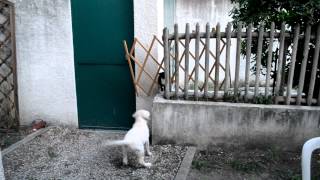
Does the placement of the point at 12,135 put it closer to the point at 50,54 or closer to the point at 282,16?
the point at 50,54

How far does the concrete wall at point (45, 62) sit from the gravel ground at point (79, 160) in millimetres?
634

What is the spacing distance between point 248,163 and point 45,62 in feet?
12.8

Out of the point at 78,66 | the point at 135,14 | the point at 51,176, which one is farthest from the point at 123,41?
the point at 51,176

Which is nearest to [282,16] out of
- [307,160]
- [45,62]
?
[307,160]

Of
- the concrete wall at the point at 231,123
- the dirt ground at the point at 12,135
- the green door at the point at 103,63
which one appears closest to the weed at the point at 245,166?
the concrete wall at the point at 231,123

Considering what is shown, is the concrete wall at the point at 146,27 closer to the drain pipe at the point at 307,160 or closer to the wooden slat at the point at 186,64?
the wooden slat at the point at 186,64

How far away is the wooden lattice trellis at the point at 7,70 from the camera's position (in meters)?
6.23

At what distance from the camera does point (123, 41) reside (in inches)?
239

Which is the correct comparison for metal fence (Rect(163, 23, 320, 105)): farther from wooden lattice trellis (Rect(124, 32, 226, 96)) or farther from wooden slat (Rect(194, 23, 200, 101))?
wooden lattice trellis (Rect(124, 32, 226, 96))

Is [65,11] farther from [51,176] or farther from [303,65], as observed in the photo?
[303,65]

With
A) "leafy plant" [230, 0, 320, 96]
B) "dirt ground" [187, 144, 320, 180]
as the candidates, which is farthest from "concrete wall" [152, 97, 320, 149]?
"leafy plant" [230, 0, 320, 96]

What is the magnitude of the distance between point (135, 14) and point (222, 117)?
2.22 m

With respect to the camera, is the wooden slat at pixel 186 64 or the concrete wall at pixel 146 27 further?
the concrete wall at pixel 146 27

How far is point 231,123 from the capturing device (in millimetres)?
5359
